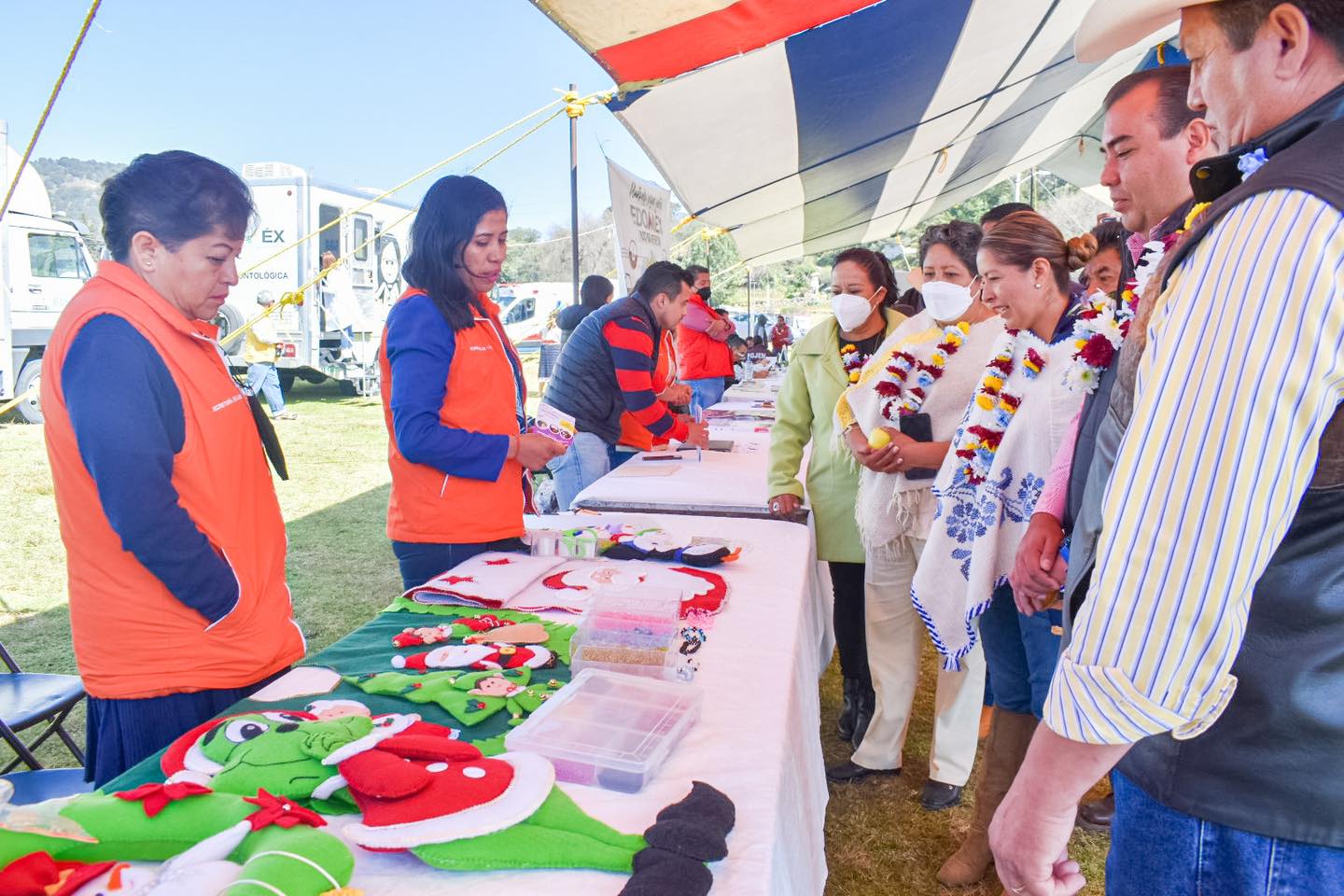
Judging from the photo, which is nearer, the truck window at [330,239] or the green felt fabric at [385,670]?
the green felt fabric at [385,670]

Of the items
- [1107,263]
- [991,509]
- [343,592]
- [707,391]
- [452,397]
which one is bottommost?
[343,592]

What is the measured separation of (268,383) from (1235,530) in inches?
423

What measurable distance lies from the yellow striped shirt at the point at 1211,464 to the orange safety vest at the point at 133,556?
1.34 meters

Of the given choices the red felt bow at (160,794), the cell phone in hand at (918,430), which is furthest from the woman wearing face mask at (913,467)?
the red felt bow at (160,794)

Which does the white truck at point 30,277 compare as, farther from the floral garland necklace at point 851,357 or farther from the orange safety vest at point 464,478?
the floral garland necklace at point 851,357

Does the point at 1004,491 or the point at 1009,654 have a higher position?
the point at 1004,491

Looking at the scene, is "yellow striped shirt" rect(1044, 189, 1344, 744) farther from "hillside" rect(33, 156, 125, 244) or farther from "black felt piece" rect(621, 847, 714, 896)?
"hillside" rect(33, 156, 125, 244)

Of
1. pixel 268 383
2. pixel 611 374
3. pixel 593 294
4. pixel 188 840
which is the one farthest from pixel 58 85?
pixel 268 383

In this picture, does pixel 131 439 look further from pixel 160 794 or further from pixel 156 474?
pixel 160 794

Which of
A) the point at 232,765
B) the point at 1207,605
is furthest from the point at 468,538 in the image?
the point at 1207,605

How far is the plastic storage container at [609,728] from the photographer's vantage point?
107 cm

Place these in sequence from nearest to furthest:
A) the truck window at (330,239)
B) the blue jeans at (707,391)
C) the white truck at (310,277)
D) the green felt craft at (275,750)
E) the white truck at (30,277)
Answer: the green felt craft at (275,750) < the blue jeans at (707,391) < the white truck at (30,277) < the white truck at (310,277) < the truck window at (330,239)

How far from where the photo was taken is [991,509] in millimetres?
1913

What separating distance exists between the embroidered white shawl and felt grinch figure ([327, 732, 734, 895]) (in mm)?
1155
